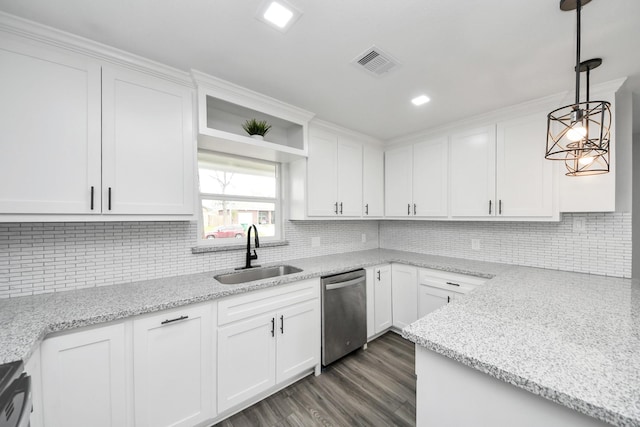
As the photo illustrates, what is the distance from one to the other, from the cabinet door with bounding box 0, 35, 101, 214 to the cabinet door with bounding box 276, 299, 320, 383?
4.83 feet

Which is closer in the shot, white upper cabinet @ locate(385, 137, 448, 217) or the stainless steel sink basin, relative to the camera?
the stainless steel sink basin

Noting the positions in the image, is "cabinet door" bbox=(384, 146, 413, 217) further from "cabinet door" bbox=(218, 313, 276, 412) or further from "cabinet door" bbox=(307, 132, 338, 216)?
"cabinet door" bbox=(218, 313, 276, 412)

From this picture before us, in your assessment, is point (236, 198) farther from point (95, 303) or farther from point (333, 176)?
point (95, 303)

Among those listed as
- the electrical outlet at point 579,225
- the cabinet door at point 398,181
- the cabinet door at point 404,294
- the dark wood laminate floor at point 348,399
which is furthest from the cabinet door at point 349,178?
the electrical outlet at point 579,225

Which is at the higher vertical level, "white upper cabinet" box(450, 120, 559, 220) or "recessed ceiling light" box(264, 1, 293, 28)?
"recessed ceiling light" box(264, 1, 293, 28)

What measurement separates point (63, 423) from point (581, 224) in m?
3.76

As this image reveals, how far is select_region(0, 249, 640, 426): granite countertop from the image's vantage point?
760 millimetres

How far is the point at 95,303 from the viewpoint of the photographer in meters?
1.41

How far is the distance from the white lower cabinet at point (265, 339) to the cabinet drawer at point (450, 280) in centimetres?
123

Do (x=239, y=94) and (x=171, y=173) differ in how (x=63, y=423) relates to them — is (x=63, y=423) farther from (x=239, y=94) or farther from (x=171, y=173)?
(x=239, y=94)

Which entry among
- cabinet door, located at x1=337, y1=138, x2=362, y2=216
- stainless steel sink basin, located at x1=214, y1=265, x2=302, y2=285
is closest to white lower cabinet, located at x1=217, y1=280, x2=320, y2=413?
stainless steel sink basin, located at x1=214, y1=265, x2=302, y2=285

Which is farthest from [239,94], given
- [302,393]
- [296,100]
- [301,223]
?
[302,393]

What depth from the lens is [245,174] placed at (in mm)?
2531

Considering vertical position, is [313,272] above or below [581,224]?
below
